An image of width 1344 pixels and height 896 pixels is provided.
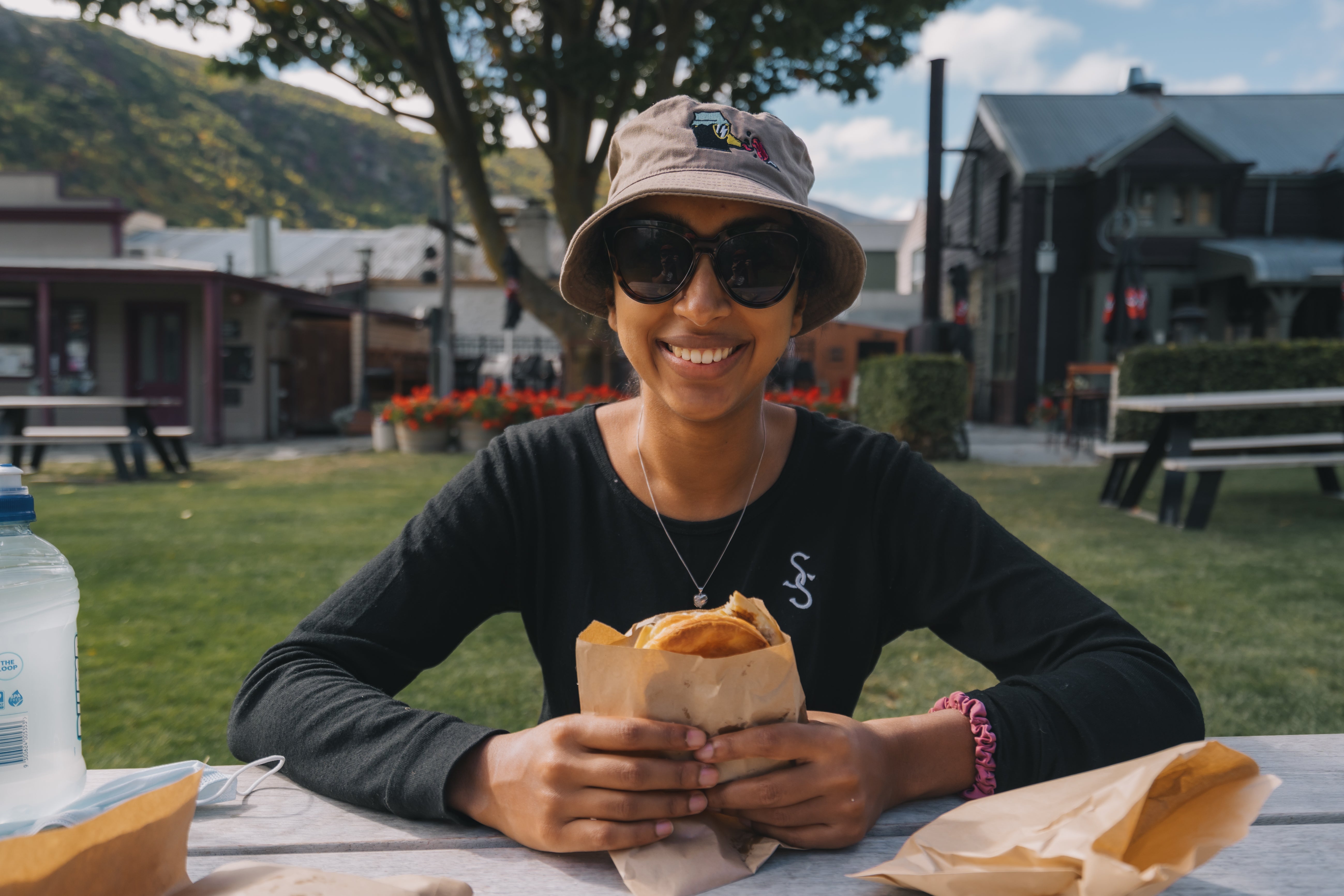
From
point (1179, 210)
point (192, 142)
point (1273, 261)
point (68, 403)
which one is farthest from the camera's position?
point (192, 142)

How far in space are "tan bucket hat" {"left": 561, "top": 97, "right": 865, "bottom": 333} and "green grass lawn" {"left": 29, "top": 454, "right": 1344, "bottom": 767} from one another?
2079 mm

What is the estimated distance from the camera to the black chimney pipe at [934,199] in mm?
12375

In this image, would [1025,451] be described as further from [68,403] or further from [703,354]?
[703,354]

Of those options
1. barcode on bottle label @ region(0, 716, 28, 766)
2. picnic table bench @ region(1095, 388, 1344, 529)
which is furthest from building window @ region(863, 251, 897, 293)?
barcode on bottle label @ region(0, 716, 28, 766)

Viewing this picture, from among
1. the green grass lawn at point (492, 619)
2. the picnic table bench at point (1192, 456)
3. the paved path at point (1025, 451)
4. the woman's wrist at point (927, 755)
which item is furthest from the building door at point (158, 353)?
the woman's wrist at point (927, 755)

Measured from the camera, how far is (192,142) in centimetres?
6894

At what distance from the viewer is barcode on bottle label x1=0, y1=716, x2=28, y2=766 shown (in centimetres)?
93

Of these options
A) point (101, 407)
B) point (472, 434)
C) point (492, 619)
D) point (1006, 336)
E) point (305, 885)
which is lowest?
point (492, 619)

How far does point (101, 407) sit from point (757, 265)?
11460mm

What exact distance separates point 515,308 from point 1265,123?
18.6m

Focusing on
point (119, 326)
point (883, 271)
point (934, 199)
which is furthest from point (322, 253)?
point (934, 199)

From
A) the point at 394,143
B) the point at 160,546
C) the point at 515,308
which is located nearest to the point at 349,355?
the point at 515,308

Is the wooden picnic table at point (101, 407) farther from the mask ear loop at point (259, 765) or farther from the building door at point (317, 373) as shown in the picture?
the mask ear loop at point (259, 765)

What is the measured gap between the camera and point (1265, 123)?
70.0 feet
